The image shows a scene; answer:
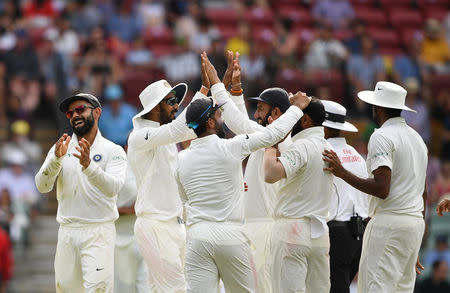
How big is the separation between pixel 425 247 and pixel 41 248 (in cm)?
672

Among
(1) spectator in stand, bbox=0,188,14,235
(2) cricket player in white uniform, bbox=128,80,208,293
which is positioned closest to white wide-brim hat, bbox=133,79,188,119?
(2) cricket player in white uniform, bbox=128,80,208,293

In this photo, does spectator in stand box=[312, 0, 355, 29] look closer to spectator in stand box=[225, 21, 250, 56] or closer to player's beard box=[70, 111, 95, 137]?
spectator in stand box=[225, 21, 250, 56]

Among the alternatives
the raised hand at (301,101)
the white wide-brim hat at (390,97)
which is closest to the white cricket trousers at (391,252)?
the white wide-brim hat at (390,97)

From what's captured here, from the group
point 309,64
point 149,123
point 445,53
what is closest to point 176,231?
point 149,123

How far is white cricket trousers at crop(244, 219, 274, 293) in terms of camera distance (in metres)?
10.2

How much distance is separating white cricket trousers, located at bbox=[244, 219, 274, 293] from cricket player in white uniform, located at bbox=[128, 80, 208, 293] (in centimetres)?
79

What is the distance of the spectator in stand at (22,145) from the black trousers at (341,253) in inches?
322

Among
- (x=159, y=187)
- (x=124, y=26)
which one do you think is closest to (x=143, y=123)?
(x=159, y=187)

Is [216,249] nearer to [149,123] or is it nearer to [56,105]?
[149,123]

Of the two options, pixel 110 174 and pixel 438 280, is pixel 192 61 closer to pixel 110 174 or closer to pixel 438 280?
pixel 438 280

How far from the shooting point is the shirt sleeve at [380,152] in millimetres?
9270

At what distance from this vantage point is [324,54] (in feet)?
62.0

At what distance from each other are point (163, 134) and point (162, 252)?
127cm

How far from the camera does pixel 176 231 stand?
33.4 ft
